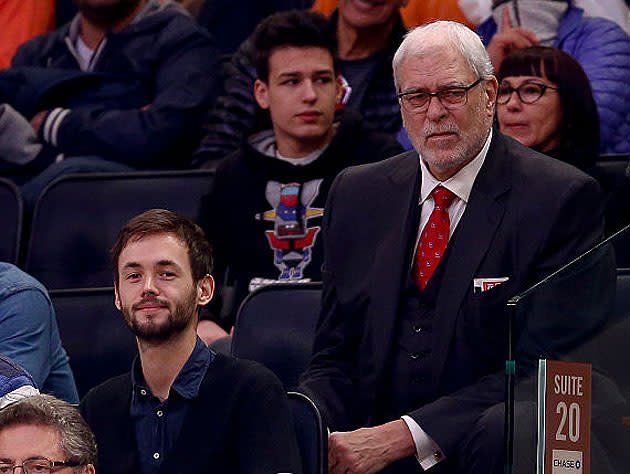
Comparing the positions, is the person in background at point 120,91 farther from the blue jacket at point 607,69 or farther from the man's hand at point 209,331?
the blue jacket at point 607,69

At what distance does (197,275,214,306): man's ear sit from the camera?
230 cm

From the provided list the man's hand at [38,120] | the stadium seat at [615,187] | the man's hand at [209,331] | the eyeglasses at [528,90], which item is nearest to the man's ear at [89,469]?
the man's hand at [209,331]

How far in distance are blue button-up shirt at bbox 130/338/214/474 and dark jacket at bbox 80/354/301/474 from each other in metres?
0.01

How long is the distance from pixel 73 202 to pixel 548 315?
6.01 ft

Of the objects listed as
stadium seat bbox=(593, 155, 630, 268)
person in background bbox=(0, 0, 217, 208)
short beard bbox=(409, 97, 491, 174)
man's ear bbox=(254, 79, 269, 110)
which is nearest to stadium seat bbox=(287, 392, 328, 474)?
short beard bbox=(409, 97, 491, 174)

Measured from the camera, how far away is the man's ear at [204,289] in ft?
7.54

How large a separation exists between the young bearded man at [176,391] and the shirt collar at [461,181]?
418 mm

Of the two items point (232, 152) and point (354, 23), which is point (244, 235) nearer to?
point (232, 152)

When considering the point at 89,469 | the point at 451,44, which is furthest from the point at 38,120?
the point at 89,469

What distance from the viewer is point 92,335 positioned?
2926 millimetres

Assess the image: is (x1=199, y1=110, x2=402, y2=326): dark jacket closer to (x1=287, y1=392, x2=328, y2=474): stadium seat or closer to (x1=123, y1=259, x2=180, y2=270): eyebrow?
(x1=123, y1=259, x2=180, y2=270): eyebrow

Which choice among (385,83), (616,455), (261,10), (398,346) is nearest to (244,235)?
(385,83)

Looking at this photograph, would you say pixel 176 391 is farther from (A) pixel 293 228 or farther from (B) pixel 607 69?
(B) pixel 607 69

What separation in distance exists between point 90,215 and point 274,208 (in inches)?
21.0
